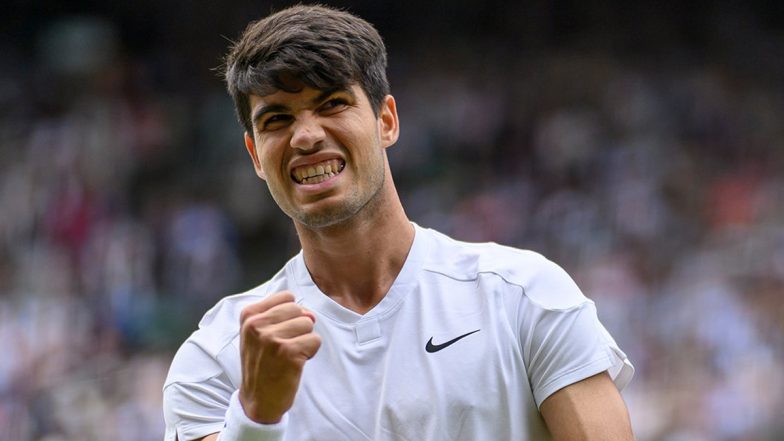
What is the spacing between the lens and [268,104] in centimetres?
302

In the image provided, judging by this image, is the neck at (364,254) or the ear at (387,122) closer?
the neck at (364,254)

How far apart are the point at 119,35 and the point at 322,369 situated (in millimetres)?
11914

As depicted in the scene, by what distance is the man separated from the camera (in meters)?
2.88

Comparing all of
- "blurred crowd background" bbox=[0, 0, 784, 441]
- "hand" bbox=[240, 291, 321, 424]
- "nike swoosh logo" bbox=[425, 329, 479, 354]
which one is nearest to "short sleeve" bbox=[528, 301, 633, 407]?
"nike swoosh logo" bbox=[425, 329, 479, 354]

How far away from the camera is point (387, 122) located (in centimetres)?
331

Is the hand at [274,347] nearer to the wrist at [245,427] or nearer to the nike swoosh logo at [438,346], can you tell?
the wrist at [245,427]

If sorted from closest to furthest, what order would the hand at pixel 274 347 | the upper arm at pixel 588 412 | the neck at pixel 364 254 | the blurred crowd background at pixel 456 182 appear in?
the hand at pixel 274 347
the upper arm at pixel 588 412
the neck at pixel 364 254
the blurred crowd background at pixel 456 182

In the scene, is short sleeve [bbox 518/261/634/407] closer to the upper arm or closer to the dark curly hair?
the upper arm

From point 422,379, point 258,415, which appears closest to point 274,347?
point 258,415

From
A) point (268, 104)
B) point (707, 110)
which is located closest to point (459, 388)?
point (268, 104)

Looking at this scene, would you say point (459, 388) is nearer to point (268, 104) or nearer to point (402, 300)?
point (402, 300)

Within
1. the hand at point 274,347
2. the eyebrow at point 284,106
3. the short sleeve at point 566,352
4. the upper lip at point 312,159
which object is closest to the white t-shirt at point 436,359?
the short sleeve at point 566,352

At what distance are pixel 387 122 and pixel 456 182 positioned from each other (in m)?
9.23

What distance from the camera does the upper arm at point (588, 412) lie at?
9.18 ft
